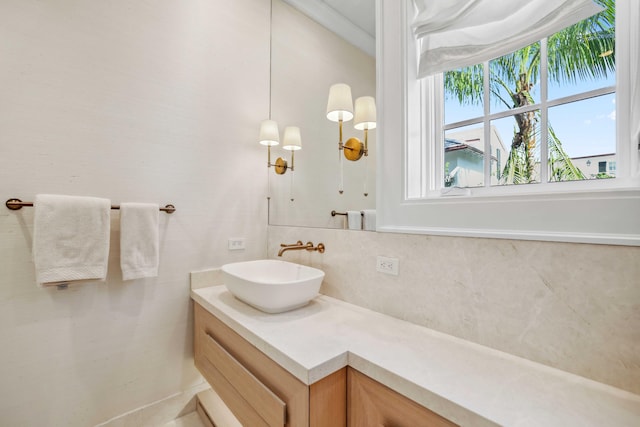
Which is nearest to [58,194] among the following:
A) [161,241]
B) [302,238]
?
[161,241]

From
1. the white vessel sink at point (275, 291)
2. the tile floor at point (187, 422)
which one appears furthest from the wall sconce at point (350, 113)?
the tile floor at point (187, 422)

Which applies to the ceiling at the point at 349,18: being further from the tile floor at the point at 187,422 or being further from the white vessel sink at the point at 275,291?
the tile floor at the point at 187,422

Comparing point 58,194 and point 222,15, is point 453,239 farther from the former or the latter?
point 222,15

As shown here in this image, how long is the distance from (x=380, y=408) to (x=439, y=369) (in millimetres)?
200

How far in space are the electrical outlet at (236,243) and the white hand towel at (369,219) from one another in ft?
2.82

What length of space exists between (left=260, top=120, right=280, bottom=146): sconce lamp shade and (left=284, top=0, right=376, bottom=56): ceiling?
646 millimetres

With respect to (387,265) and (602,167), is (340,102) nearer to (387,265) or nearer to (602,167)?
(387,265)

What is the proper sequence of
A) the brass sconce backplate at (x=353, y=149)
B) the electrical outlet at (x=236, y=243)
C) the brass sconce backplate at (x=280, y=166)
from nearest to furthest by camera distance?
the brass sconce backplate at (x=353, y=149), the electrical outlet at (x=236, y=243), the brass sconce backplate at (x=280, y=166)

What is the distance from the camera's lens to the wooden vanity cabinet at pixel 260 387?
2.64 feet

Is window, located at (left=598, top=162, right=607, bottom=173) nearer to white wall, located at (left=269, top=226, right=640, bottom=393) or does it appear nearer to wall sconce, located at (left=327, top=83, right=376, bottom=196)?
white wall, located at (left=269, top=226, right=640, bottom=393)

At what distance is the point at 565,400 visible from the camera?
66cm

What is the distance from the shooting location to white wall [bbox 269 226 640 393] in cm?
70

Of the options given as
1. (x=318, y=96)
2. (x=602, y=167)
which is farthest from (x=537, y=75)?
(x=318, y=96)

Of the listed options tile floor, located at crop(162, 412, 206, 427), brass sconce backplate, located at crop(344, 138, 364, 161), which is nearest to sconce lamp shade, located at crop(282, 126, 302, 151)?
brass sconce backplate, located at crop(344, 138, 364, 161)
